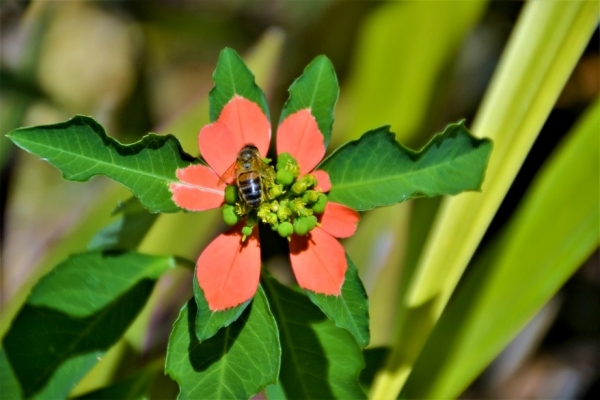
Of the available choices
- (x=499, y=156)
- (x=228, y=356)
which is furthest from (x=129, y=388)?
(x=499, y=156)

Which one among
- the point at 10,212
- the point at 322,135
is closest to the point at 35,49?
the point at 10,212

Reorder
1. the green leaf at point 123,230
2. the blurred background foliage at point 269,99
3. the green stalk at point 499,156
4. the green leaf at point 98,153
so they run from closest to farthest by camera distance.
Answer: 1. the green leaf at point 98,153
2. the green leaf at point 123,230
3. the green stalk at point 499,156
4. the blurred background foliage at point 269,99

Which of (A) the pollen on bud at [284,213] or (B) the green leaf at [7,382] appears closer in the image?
(A) the pollen on bud at [284,213]

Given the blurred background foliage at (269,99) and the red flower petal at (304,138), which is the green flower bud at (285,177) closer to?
the red flower petal at (304,138)

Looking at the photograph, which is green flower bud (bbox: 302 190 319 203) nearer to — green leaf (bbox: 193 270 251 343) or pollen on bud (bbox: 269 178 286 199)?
pollen on bud (bbox: 269 178 286 199)

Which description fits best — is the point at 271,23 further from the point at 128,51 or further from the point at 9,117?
the point at 9,117

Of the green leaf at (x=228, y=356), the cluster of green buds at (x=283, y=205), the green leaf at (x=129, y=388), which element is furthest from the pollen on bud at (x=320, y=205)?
the green leaf at (x=129, y=388)


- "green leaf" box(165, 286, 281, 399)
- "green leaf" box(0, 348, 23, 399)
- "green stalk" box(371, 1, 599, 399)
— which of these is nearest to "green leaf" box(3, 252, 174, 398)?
"green leaf" box(0, 348, 23, 399)
